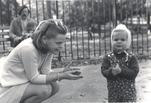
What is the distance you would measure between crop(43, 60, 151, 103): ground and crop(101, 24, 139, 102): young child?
132 centimetres

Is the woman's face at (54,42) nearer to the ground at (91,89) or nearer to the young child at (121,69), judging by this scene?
the young child at (121,69)

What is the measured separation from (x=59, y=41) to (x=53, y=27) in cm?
14

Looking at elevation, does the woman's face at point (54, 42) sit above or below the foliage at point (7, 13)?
below

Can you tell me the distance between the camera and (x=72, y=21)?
415 inches

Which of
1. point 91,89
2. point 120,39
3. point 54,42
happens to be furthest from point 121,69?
point 91,89

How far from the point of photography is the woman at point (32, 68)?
3922mm

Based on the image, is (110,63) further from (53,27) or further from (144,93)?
(144,93)

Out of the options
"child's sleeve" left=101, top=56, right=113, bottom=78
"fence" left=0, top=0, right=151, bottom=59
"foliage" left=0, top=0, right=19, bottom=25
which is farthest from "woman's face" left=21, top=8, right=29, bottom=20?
"child's sleeve" left=101, top=56, right=113, bottom=78

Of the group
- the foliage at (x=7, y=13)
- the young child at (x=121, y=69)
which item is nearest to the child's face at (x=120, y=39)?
the young child at (x=121, y=69)

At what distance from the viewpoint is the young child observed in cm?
433

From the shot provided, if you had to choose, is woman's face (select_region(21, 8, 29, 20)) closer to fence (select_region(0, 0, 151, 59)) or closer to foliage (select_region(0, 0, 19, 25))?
foliage (select_region(0, 0, 19, 25))

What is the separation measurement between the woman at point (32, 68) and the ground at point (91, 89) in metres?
1.70

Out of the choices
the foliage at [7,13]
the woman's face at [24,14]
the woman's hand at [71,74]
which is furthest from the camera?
the foliage at [7,13]

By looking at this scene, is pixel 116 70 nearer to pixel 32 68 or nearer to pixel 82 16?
pixel 32 68
